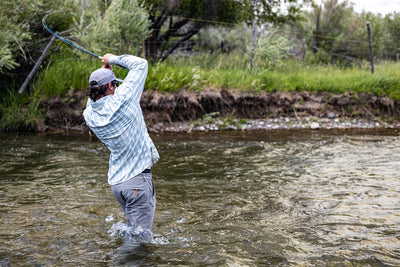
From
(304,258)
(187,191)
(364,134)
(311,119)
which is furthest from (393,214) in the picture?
(311,119)

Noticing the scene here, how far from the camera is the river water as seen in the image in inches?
176

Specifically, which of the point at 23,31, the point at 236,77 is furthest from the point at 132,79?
the point at 236,77

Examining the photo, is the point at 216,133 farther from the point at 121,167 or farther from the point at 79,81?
the point at 121,167

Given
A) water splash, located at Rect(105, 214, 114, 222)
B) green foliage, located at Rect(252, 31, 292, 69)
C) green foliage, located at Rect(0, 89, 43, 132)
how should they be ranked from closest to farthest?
water splash, located at Rect(105, 214, 114, 222) < green foliage, located at Rect(0, 89, 43, 132) < green foliage, located at Rect(252, 31, 292, 69)

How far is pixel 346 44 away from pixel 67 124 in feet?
42.6

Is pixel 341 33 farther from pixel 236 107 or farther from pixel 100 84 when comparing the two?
pixel 100 84

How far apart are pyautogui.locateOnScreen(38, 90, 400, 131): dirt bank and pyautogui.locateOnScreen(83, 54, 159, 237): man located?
865 cm

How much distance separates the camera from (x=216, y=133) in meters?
12.9

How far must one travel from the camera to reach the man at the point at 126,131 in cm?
411

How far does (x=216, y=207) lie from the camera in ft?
20.3

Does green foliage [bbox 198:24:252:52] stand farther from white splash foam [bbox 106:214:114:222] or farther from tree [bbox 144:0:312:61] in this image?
white splash foam [bbox 106:214:114:222]

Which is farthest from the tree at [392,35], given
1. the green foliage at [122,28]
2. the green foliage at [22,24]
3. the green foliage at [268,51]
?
the green foliage at [22,24]

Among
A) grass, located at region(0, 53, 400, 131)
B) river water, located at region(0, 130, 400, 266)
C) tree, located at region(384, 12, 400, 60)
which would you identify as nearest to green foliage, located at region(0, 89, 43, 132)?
grass, located at region(0, 53, 400, 131)

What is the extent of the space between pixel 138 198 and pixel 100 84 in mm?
1161
